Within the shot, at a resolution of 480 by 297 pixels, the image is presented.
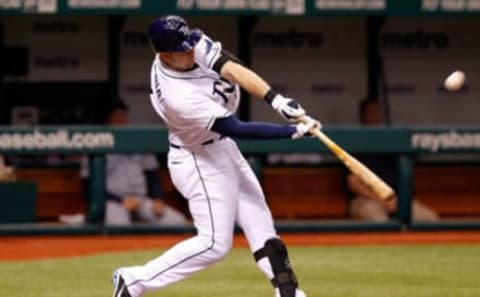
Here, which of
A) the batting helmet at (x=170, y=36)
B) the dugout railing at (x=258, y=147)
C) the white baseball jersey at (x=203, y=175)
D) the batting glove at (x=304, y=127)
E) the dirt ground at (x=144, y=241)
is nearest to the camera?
the batting glove at (x=304, y=127)

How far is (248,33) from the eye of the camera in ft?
43.8

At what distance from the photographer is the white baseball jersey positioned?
6672 mm

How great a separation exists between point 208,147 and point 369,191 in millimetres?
5702

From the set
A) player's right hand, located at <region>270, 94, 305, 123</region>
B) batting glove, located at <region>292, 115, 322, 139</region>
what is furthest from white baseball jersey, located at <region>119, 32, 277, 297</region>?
batting glove, located at <region>292, 115, 322, 139</region>

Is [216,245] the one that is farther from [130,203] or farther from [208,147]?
[130,203]

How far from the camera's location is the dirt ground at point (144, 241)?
11156 millimetres

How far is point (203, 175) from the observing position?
6.86 m

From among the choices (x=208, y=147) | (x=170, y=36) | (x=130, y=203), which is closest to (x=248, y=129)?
(x=208, y=147)

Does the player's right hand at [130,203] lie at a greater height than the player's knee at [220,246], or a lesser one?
lesser

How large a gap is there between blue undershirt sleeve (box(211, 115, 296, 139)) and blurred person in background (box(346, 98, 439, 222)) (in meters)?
5.96

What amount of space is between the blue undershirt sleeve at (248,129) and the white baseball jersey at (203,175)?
0.15 ft

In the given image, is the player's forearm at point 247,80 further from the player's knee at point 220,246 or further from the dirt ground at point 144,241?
the dirt ground at point 144,241

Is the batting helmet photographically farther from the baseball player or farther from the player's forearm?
the player's forearm

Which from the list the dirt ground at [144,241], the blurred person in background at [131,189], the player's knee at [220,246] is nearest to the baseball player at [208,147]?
the player's knee at [220,246]
